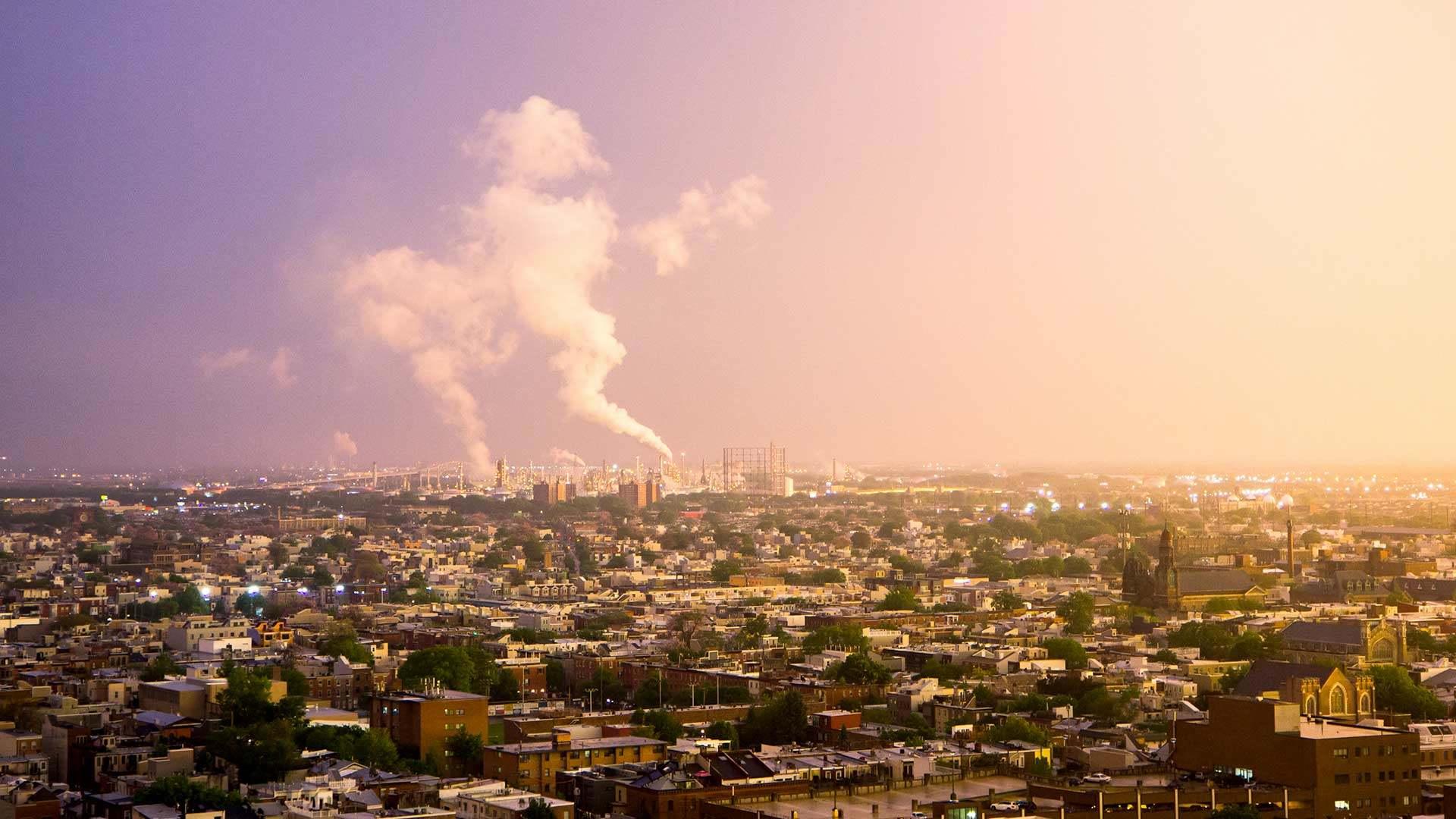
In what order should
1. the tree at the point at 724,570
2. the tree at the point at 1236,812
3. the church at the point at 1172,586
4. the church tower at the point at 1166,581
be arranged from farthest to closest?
1. the tree at the point at 724,570
2. the church at the point at 1172,586
3. the church tower at the point at 1166,581
4. the tree at the point at 1236,812

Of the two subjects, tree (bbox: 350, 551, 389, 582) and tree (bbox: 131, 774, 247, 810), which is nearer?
tree (bbox: 131, 774, 247, 810)

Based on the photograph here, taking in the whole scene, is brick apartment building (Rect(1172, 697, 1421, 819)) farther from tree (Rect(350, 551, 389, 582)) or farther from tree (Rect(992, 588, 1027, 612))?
tree (Rect(350, 551, 389, 582))

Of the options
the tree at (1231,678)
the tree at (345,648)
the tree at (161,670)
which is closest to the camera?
the tree at (1231,678)

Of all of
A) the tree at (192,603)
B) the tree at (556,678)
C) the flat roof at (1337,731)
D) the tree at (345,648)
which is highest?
the flat roof at (1337,731)

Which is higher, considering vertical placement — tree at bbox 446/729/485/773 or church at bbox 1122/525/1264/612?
church at bbox 1122/525/1264/612

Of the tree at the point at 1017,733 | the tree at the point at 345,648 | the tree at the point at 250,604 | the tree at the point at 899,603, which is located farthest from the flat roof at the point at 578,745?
the tree at the point at 250,604

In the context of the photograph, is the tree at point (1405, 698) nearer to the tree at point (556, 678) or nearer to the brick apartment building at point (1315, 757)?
the brick apartment building at point (1315, 757)

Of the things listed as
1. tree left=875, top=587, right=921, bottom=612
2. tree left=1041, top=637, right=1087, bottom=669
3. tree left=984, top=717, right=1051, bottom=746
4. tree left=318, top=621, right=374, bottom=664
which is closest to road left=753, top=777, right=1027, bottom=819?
tree left=984, top=717, right=1051, bottom=746
